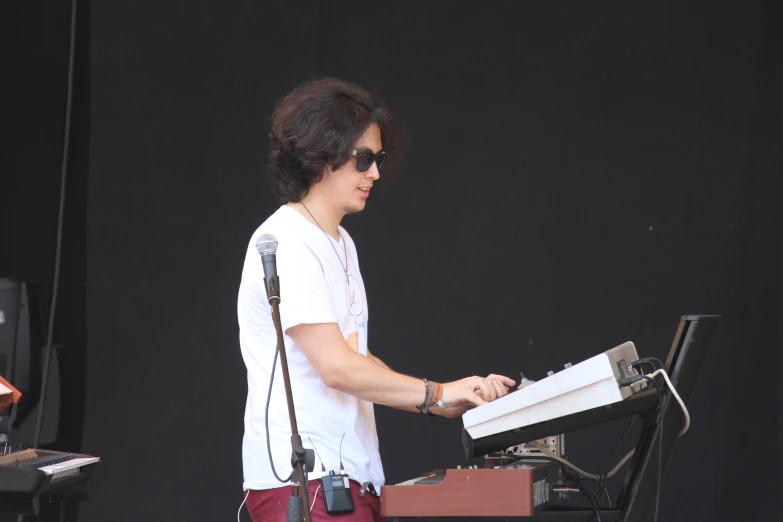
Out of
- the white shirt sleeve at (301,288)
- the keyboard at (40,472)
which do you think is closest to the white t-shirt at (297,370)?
the white shirt sleeve at (301,288)

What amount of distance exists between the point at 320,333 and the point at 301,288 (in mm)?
109

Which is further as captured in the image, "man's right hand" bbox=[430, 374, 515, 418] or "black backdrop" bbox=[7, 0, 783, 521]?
"black backdrop" bbox=[7, 0, 783, 521]

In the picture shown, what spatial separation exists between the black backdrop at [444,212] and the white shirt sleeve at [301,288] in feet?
7.09

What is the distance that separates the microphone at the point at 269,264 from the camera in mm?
1938

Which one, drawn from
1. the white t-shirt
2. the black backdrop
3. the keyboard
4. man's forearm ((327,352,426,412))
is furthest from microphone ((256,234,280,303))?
the black backdrop

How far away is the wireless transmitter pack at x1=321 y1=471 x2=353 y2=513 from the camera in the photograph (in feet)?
7.00

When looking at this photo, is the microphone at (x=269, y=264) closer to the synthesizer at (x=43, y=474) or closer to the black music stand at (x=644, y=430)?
the black music stand at (x=644, y=430)

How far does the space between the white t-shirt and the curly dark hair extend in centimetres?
14

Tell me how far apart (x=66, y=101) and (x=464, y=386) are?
3.01m

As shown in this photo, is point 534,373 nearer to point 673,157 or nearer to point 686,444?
point 686,444

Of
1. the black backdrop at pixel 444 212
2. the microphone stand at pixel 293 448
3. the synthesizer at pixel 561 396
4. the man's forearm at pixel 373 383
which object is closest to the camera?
the microphone stand at pixel 293 448

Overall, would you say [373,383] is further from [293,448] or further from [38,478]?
[38,478]

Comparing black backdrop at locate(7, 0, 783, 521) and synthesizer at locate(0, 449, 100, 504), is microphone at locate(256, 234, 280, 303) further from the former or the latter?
black backdrop at locate(7, 0, 783, 521)

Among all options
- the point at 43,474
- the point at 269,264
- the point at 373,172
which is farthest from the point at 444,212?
the point at 269,264
